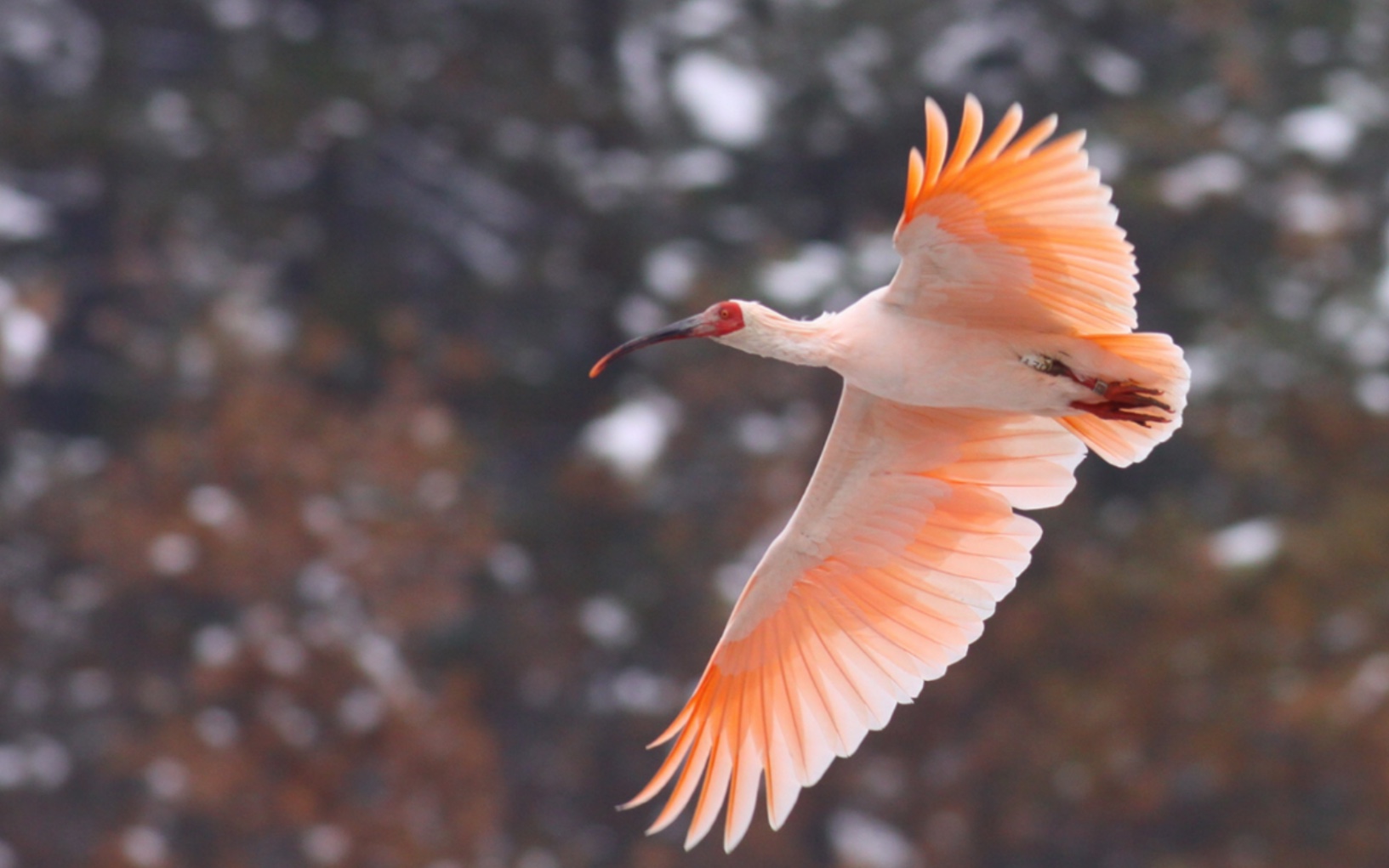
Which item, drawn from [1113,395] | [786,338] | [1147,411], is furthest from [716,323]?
[1147,411]

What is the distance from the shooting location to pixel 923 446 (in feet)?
26.1

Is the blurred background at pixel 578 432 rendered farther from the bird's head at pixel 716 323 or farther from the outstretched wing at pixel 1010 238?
the outstretched wing at pixel 1010 238

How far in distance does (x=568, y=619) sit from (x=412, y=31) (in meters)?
6.98

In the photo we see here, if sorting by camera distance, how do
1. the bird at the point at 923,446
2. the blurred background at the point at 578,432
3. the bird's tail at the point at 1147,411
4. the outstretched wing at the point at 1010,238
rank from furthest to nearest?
the blurred background at the point at 578,432
the bird's tail at the point at 1147,411
the bird at the point at 923,446
the outstretched wing at the point at 1010,238

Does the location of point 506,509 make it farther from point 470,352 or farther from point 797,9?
point 797,9

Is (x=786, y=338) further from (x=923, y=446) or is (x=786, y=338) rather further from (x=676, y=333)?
(x=923, y=446)

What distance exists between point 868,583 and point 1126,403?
5.09ft

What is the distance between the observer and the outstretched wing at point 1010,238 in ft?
21.0

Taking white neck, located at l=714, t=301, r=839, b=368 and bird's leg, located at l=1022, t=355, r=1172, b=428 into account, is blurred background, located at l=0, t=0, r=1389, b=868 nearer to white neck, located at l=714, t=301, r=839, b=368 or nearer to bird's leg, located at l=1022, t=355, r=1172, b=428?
bird's leg, located at l=1022, t=355, r=1172, b=428

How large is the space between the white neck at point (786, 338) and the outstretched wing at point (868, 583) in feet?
1.95

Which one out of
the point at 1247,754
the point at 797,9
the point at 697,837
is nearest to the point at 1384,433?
the point at 1247,754

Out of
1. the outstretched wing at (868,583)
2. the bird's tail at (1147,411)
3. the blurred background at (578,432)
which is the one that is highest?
the blurred background at (578,432)

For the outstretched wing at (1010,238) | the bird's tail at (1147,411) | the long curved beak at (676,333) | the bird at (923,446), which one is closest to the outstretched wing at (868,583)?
the bird at (923,446)

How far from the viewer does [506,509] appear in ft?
66.8
